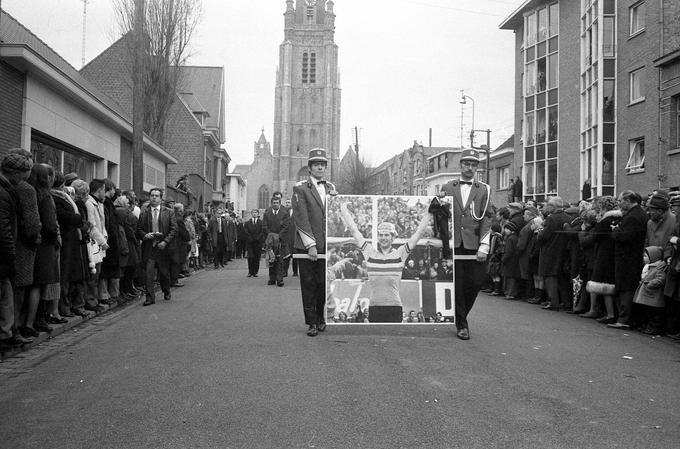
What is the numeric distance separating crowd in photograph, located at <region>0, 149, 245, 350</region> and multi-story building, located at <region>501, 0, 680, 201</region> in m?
19.1

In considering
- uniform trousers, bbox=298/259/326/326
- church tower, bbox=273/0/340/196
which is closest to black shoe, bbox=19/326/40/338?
uniform trousers, bbox=298/259/326/326

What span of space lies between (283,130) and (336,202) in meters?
102

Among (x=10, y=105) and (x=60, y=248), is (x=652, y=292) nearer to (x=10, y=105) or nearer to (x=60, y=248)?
(x=60, y=248)

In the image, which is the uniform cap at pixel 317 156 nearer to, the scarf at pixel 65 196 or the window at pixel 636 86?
the scarf at pixel 65 196

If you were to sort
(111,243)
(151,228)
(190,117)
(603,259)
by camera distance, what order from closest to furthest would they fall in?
(603,259) < (111,243) < (151,228) < (190,117)

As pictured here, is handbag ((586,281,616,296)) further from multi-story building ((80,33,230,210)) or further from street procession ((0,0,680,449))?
multi-story building ((80,33,230,210))

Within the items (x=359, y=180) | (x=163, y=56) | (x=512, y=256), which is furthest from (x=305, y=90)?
(x=512, y=256)

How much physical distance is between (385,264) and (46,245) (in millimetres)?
4176

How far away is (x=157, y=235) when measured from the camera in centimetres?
1225

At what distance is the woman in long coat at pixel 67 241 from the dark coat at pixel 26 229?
1.42 meters

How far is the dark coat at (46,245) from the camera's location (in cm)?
787

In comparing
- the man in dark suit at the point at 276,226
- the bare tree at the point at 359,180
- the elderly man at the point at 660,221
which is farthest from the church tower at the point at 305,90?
the elderly man at the point at 660,221

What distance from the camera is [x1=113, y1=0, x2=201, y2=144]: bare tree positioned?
100 ft

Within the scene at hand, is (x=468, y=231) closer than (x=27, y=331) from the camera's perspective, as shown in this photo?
No
